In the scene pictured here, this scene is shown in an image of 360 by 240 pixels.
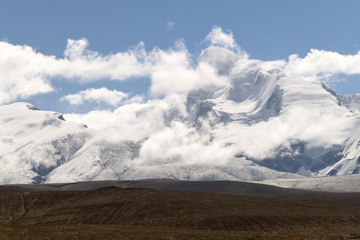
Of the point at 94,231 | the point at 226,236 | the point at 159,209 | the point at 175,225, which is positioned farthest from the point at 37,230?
the point at 159,209

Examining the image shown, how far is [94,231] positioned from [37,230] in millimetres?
8239

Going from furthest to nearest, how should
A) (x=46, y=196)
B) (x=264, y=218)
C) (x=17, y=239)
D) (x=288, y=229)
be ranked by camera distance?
(x=46, y=196) < (x=264, y=218) < (x=288, y=229) < (x=17, y=239)

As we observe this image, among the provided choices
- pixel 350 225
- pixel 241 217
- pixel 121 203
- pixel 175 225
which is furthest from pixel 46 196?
pixel 350 225

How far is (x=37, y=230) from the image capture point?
5822 centimetres

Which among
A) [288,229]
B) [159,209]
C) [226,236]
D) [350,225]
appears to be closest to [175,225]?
[159,209]

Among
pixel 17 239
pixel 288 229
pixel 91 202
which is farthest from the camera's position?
pixel 91 202

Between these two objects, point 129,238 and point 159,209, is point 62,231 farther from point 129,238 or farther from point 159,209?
point 159,209

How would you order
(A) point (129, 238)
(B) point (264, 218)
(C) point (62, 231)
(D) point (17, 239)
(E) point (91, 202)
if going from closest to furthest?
(D) point (17, 239) < (A) point (129, 238) < (C) point (62, 231) < (B) point (264, 218) < (E) point (91, 202)

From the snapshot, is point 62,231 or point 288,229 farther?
point 288,229

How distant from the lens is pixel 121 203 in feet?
347

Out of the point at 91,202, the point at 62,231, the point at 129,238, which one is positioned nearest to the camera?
the point at 129,238

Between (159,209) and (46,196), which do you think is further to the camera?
(46,196)

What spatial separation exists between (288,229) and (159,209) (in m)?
33.4

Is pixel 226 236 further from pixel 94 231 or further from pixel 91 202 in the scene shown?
pixel 91 202
